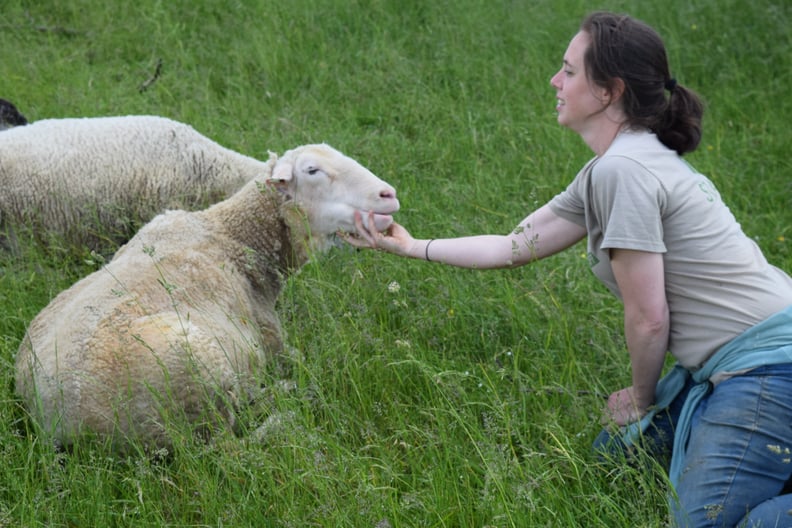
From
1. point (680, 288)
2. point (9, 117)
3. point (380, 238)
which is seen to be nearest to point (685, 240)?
point (680, 288)

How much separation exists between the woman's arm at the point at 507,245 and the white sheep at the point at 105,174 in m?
2.19

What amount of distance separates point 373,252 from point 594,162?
1919 mm

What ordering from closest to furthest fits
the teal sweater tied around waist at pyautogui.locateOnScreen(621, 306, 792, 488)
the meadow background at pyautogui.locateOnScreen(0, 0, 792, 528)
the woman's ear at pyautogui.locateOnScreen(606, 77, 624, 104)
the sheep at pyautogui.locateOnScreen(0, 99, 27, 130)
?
the teal sweater tied around waist at pyautogui.locateOnScreen(621, 306, 792, 488) → the meadow background at pyautogui.locateOnScreen(0, 0, 792, 528) → the woman's ear at pyautogui.locateOnScreen(606, 77, 624, 104) → the sheep at pyautogui.locateOnScreen(0, 99, 27, 130)

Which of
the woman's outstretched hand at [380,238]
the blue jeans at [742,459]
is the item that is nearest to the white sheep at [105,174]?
the woman's outstretched hand at [380,238]

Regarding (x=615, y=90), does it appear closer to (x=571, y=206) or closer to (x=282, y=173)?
(x=571, y=206)

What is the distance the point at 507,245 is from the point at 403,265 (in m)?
1.13

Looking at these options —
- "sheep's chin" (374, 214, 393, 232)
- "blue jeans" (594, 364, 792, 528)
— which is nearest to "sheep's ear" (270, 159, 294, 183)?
"sheep's chin" (374, 214, 393, 232)

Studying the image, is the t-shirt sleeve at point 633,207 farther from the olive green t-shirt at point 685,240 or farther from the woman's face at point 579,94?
the woman's face at point 579,94

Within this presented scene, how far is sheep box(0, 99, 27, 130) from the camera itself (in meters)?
6.18

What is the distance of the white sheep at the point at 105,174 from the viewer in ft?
18.1

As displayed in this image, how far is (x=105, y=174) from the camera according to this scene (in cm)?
559

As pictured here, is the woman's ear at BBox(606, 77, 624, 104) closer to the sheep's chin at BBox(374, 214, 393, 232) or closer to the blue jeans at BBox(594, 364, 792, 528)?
the blue jeans at BBox(594, 364, 792, 528)

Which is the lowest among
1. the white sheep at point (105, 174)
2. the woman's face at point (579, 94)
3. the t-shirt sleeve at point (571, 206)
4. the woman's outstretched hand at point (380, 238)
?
the white sheep at point (105, 174)

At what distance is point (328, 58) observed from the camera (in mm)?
8109
